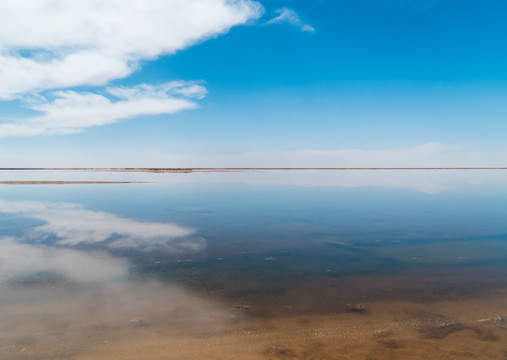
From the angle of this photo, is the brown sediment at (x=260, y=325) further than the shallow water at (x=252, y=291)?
No

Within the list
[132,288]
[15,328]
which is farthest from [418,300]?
[15,328]

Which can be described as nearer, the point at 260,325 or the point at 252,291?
the point at 260,325

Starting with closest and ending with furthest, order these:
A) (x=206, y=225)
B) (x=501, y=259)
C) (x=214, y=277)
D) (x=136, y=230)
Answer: (x=214, y=277)
(x=501, y=259)
(x=136, y=230)
(x=206, y=225)

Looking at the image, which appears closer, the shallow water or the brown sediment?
the brown sediment

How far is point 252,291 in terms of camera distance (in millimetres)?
8203

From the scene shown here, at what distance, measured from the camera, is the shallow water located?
5.88m

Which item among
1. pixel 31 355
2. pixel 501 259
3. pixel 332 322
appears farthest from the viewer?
pixel 501 259

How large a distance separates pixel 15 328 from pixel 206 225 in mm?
10581

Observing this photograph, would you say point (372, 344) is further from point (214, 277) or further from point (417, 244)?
point (417, 244)

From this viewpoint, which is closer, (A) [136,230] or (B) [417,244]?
(B) [417,244]

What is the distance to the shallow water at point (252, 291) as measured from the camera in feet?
19.3

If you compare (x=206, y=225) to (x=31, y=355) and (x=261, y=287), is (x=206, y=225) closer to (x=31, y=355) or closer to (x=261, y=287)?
(x=261, y=287)

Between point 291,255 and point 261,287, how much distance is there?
323cm

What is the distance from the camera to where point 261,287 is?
8461mm
